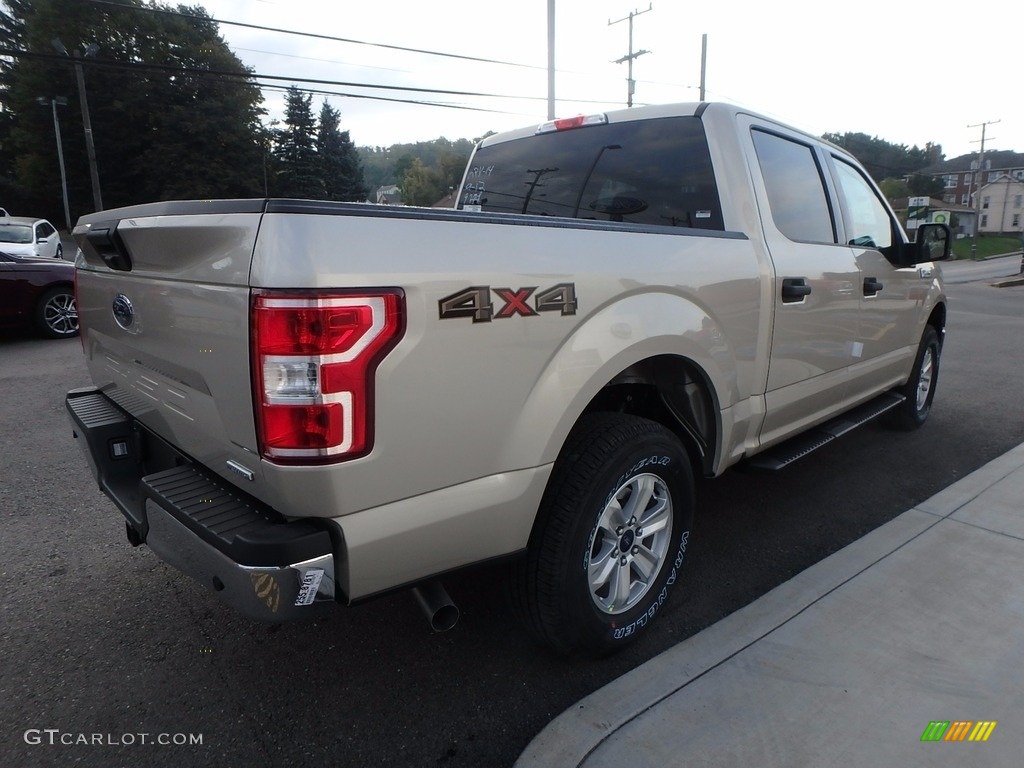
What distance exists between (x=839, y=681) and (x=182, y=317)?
7.67 ft

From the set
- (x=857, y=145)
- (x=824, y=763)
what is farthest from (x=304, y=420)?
(x=857, y=145)

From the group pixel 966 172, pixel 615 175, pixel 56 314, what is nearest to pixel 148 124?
pixel 56 314

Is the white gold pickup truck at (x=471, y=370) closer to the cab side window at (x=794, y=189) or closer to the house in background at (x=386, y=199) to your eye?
the cab side window at (x=794, y=189)

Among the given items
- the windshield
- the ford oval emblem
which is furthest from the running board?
the windshield

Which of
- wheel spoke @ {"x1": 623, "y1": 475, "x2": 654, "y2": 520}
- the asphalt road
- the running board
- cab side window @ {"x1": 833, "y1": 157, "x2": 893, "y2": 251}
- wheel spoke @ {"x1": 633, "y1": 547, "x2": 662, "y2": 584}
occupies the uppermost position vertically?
cab side window @ {"x1": 833, "y1": 157, "x2": 893, "y2": 251}

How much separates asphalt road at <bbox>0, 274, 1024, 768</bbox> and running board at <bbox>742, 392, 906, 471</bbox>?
44cm

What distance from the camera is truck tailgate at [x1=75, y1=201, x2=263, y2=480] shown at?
1688mm

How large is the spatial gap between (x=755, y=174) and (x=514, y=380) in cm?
181

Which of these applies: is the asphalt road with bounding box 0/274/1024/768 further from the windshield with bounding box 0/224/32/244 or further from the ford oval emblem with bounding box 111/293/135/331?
the windshield with bounding box 0/224/32/244

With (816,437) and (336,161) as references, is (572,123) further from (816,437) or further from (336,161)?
(336,161)

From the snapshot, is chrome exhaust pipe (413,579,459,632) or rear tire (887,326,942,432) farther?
rear tire (887,326,942,432)

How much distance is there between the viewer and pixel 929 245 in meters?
4.28

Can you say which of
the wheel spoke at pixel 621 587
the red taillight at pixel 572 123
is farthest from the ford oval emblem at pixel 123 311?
the red taillight at pixel 572 123

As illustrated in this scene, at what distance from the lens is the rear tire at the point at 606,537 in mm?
2146
